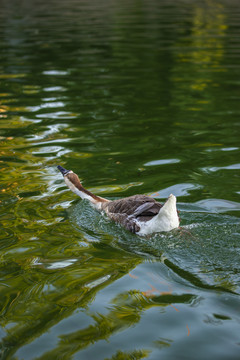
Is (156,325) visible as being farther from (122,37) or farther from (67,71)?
(122,37)

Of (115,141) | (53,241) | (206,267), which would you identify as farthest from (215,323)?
(115,141)

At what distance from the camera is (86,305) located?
15.9 feet

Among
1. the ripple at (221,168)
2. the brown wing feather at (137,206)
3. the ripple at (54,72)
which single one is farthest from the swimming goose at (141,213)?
the ripple at (54,72)

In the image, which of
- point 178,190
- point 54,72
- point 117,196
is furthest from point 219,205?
point 54,72

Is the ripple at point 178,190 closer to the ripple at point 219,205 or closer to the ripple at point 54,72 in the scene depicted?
the ripple at point 219,205

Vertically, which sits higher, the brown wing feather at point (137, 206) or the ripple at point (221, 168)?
the brown wing feather at point (137, 206)

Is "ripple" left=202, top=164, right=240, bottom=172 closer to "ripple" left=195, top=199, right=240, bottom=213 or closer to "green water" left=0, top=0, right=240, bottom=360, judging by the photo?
"green water" left=0, top=0, right=240, bottom=360

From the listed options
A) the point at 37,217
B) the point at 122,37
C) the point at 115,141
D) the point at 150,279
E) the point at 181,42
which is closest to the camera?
the point at 150,279

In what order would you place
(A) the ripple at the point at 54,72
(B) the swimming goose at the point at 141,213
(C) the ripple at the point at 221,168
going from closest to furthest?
(B) the swimming goose at the point at 141,213, (C) the ripple at the point at 221,168, (A) the ripple at the point at 54,72

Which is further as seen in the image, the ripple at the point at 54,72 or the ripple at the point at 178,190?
the ripple at the point at 54,72

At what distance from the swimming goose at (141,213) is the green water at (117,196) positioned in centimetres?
15

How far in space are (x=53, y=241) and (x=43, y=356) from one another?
223 cm

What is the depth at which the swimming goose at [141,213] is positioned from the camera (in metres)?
5.55

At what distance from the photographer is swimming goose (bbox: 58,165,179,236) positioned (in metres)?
5.55
